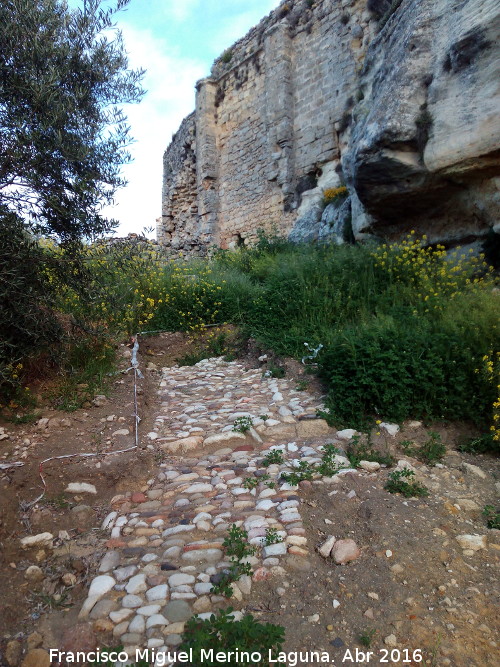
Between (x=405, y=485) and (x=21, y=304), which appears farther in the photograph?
(x=21, y=304)

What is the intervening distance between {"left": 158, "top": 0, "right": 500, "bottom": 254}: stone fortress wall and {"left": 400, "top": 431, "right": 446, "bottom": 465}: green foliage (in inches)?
145

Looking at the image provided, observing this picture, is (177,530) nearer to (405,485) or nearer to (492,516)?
(405,485)

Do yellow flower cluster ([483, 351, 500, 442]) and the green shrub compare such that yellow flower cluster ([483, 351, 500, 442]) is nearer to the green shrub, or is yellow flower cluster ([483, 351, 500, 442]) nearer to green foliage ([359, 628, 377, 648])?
the green shrub

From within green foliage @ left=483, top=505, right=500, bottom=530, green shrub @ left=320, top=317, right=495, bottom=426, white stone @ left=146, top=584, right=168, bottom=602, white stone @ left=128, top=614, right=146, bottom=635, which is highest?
green shrub @ left=320, top=317, right=495, bottom=426

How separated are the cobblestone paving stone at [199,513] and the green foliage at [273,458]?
35 millimetres

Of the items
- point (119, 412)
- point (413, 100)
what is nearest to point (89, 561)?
point (119, 412)

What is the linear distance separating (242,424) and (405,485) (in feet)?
5.21

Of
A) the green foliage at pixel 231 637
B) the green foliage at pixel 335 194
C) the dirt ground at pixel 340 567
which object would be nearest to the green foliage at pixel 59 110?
the dirt ground at pixel 340 567

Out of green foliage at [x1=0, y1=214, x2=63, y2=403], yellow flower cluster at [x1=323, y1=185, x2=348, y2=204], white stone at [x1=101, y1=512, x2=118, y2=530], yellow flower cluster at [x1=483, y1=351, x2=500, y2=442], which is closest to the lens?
white stone at [x1=101, y1=512, x2=118, y2=530]

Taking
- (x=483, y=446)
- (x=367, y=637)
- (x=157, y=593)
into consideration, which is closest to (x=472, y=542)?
(x=367, y=637)

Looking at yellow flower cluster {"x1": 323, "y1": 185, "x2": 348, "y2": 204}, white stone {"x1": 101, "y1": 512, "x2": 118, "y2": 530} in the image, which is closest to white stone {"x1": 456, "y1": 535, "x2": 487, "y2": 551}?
white stone {"x1": 101, "y1": 512, "x2": 118, "y2": 530}

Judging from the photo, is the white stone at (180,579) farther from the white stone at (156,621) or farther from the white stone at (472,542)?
the white stone at (472,542)

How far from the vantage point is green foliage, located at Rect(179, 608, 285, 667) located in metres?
2.02

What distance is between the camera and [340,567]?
2.68 metres
